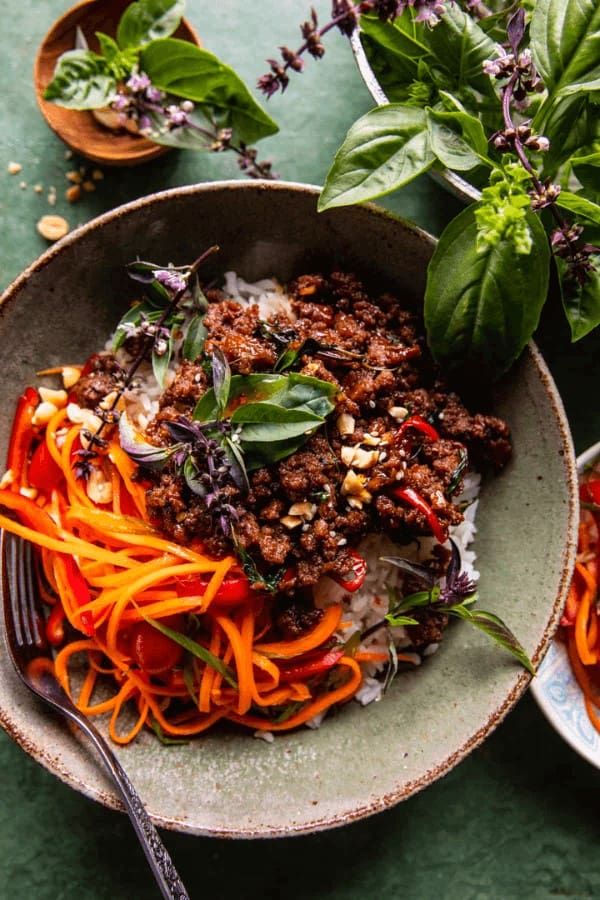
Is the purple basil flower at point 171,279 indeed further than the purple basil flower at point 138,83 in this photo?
No

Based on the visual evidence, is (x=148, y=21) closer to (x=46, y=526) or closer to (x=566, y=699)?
(x=46, y=526)

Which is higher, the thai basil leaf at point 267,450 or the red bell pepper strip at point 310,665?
the thai basil leaf at point 267,450

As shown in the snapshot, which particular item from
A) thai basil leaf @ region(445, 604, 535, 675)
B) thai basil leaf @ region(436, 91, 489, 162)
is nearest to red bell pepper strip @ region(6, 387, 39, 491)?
thai basil leaf @ region(445, 604, 535, 675)

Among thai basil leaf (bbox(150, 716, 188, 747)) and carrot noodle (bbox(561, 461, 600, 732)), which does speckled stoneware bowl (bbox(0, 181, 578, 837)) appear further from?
carrot noodle (bbox(561, 461, 600, 732))

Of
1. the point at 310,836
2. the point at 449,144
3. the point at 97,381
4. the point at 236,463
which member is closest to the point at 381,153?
the point at 449,144

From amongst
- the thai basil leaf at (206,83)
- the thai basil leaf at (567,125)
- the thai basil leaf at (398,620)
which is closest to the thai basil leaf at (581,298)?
the thai basil leaf at (567,125)

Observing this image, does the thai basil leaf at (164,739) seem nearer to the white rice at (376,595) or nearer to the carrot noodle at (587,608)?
the white rice at (376,595)

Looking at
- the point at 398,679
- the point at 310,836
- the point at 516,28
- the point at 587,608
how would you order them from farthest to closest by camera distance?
the point at 310,836, the point at 587,608, the point at 398,679, the point at 516,28
